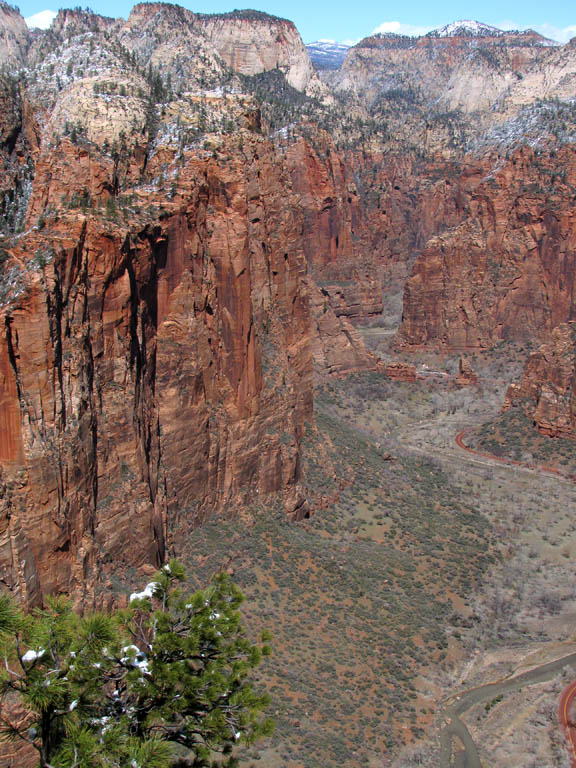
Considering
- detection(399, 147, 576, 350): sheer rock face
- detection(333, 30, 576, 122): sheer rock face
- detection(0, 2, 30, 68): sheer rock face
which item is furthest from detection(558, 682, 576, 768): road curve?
detection(333, 30, 576, 122): sheer rock face

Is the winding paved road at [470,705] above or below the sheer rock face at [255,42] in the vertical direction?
below

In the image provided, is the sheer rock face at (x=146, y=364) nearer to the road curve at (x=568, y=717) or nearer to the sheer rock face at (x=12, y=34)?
the road curve at (x=568, y=717)

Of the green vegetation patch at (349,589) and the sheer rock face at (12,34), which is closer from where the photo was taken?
the green vegetation patch at (349,589)

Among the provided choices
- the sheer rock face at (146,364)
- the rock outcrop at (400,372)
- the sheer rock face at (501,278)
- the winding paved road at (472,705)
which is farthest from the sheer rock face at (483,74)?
the winding paved road at (472,705)

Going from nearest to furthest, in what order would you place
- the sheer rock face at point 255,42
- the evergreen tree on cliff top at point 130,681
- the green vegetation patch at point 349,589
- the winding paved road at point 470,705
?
the evergreen tree on cliff top at point 130,681 < the winding paved road at point 470,705 < the green vegetation patch at point 349,589 < the sheer rock face at point 255,42

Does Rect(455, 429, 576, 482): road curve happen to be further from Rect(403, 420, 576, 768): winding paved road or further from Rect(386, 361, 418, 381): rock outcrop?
Rect(403, 420, 576, 768): winding paved road

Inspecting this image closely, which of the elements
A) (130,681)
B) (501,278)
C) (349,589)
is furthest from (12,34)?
(130,681)
